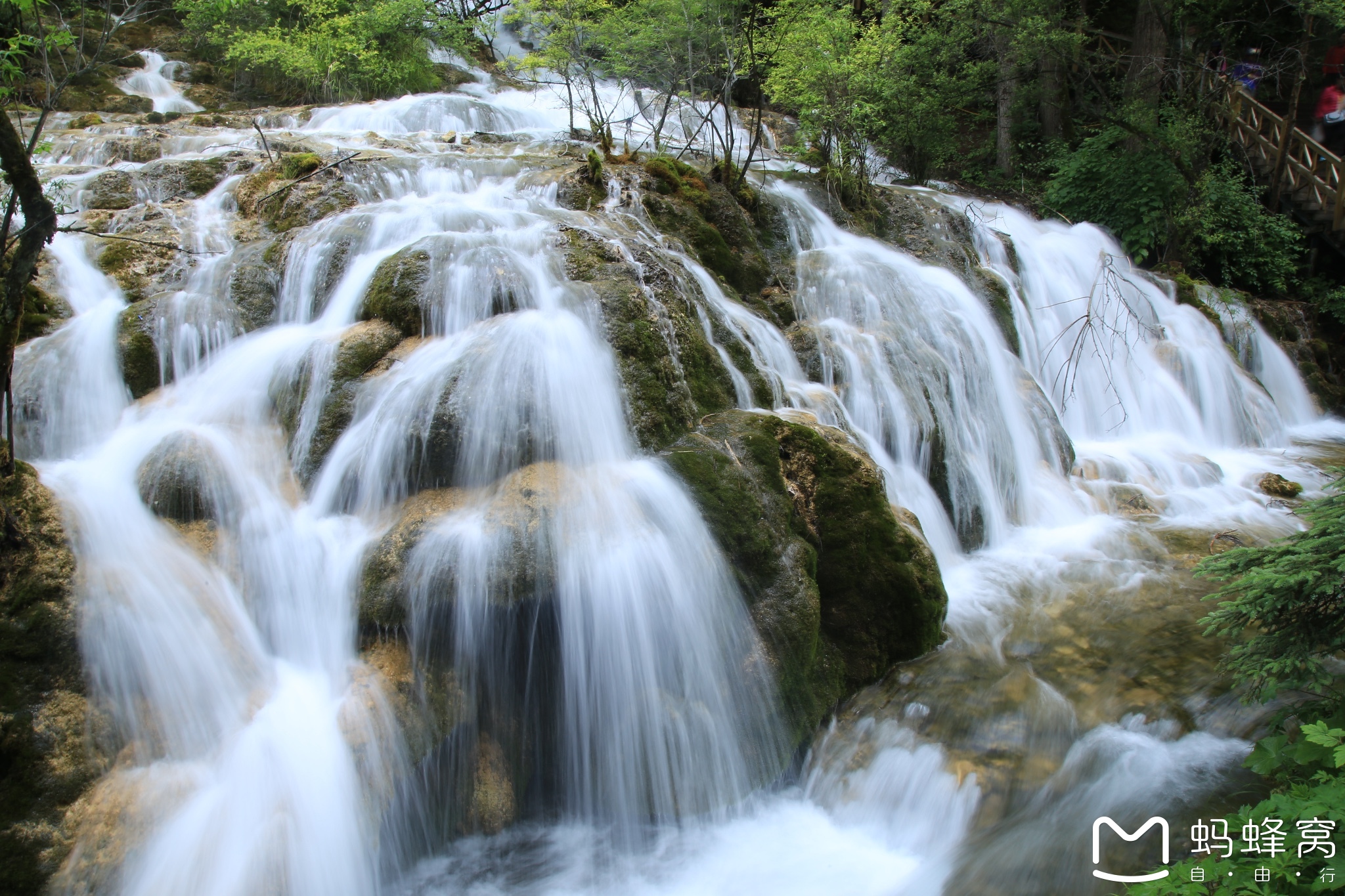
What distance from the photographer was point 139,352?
5.04 meters

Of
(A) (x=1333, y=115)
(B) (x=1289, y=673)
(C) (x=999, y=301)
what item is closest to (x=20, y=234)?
(B) (x=1289, y=673)

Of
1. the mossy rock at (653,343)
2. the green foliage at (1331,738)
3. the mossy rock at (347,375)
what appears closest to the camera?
the green foliage at (1331,738)

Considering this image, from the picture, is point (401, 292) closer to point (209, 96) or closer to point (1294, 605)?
point (1294, 605)

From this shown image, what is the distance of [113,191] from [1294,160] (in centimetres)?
1675

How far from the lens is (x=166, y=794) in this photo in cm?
300

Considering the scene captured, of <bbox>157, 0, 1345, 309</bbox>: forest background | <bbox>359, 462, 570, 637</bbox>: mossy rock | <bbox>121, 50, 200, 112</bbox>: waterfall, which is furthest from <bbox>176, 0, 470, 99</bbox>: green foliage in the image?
<bbox>359, 462, 570, 637</bbox>: mossy rock

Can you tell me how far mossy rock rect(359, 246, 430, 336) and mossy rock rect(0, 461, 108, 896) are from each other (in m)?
2.31

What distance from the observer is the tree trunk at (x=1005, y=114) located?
46.3 ft

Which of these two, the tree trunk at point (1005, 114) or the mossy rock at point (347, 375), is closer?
the mossy rock at point (347, 375)

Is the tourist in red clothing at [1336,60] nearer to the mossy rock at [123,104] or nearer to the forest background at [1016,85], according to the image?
the forest background at [1016,85]

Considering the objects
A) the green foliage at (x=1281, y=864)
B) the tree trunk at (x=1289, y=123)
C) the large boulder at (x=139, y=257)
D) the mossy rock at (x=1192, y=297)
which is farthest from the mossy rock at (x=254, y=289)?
the tree trunk at (x=1289, y=123)

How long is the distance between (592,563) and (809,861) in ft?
5.68

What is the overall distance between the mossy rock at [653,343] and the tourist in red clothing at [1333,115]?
13633 millimetres

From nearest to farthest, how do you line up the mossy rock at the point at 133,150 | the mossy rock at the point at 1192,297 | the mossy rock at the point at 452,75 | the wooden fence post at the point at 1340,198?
the mossy rock at the point at 133,150 < the mossy rock at the point at 1192,297 < the wooden fence post at the point at 1340,198 < the mossy rock at the point at 452,75
